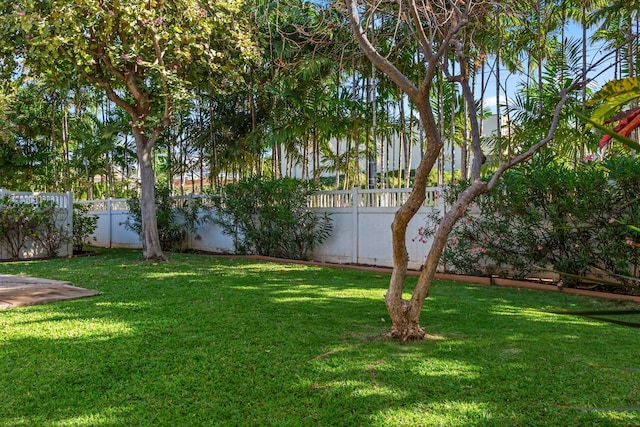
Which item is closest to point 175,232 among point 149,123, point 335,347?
point 149,123

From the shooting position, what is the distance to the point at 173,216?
1136 centimetres

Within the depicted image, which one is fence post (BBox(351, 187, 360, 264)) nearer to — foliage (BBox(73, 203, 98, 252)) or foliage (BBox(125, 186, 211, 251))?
foliage (BBox(125, 186, 211, 251))

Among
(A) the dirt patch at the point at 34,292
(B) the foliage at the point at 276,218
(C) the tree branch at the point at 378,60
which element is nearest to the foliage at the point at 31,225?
(B) the foliage at the point at 276,218

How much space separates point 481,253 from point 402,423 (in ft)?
15.2

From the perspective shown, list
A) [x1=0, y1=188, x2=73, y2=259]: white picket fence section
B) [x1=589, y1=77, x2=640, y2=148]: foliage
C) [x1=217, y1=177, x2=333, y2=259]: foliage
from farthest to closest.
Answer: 1. [x1=0, y1=188, x2=73, y2=259]: white picket fence section
2. [x1=217, y1=177, x2=333, y2=259]: foliage
3. [x1=589, y1=77, x2=640, y2=148]: foliage

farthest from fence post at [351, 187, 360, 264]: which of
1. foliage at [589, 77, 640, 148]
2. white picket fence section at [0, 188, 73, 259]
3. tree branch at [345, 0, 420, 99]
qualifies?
foliage at [589, 77, 640, 148]

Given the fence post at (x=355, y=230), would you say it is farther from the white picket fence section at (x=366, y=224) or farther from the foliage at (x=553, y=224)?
the foliage at (x=553, y=224)

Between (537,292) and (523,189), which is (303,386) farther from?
(523,189)

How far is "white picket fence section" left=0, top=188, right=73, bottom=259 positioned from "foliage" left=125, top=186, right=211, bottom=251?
1.35m

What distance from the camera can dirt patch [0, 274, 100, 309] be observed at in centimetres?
481

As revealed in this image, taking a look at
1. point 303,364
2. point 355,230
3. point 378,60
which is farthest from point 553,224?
point 303,364

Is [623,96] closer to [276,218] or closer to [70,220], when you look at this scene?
[276,218]

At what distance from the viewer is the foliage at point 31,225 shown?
962 cm

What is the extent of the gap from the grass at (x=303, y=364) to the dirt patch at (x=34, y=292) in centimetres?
27
